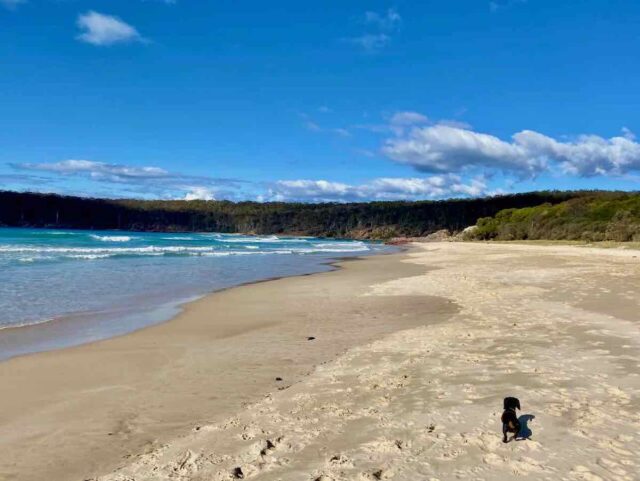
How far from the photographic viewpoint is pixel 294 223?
190 metres

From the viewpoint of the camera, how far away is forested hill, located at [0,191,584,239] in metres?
158

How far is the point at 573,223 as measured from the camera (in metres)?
66.2

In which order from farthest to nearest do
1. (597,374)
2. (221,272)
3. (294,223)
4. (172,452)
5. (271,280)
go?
(294,223) < (221,272) < (271,280) < (597,374) < (172,452)

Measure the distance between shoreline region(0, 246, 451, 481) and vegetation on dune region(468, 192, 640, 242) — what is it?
46479mm

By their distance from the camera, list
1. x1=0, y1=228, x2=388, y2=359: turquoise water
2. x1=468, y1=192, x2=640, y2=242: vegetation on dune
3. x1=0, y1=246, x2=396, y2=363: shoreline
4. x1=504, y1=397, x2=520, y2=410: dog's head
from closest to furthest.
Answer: x1=504, y1=397, x2=520, y2=410: dog's head, x1=0, y1=246, x2=396, y2=363: shoreline, x1=0, y1=228, x2=388, y2=359: turquoise water, x1=468, y1=192, x2=640, y2=242: vegetation on dune

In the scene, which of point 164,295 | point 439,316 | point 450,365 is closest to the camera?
point 450,365

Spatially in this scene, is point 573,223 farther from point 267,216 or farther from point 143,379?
point 267,216

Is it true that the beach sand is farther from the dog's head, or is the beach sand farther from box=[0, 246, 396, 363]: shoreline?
box=[0, 246, 396, 363]: shoreline

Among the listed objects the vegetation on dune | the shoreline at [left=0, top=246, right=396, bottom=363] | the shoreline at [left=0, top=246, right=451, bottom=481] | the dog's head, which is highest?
the vegetation on dune

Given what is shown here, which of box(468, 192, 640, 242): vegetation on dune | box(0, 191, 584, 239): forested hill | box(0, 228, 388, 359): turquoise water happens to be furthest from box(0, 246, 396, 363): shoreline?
box(0, 191, 584, 239): forested hill

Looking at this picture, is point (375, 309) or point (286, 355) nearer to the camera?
point (286, 355)

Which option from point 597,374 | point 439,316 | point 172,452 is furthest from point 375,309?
point 172,452

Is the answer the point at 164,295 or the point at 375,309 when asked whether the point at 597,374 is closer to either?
the point at 375,309

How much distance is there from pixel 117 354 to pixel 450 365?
5.73m
